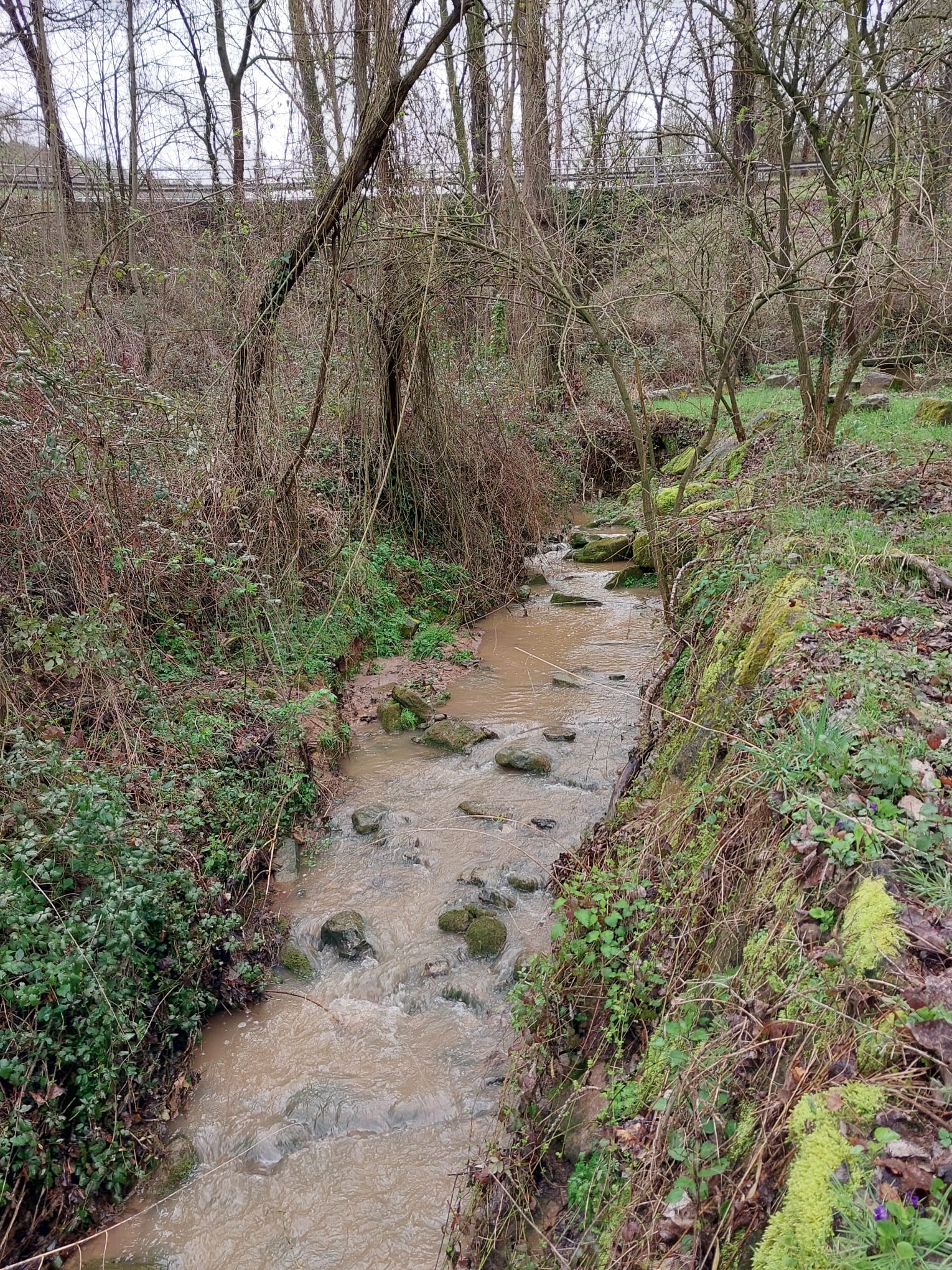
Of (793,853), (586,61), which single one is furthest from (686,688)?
(586,61)

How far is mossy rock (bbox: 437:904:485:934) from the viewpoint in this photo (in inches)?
184

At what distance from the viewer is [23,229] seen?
833 cm

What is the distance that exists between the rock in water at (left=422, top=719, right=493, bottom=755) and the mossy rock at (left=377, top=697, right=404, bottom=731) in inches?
13.0

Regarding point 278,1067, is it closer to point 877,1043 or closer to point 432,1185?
point 432,1185

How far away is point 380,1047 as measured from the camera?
13.0ft

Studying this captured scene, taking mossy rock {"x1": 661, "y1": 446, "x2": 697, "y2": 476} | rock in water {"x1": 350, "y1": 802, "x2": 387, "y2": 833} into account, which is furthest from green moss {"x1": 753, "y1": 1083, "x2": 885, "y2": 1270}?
mossy rock {"x1": 661, "y1": 446, "x2": 697, "y2": 476}

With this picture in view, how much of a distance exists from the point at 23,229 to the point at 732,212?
805cm

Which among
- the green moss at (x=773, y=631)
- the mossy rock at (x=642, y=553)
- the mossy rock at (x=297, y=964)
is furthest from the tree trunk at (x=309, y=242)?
the mossy rock at (x=642, y=553)

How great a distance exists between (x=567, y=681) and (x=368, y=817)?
2999 mm

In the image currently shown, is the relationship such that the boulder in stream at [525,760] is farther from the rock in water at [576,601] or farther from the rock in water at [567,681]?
the rock in water at [576,601]

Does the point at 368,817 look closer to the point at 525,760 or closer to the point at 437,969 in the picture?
the point at 525,760

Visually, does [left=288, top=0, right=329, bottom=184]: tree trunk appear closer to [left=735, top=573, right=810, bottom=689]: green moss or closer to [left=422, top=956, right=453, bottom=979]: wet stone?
[left=735, top=573, right=810, bottom=689]: green moss

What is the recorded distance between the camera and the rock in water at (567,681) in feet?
26.1

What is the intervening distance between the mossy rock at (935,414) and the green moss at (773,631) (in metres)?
5.95
